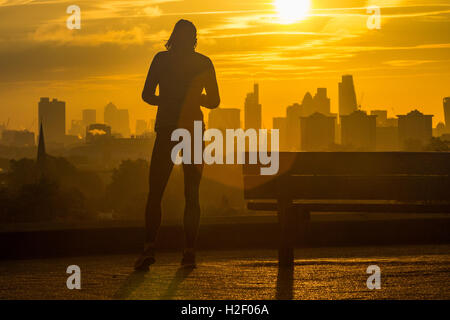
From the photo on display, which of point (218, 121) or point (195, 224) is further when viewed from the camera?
point (218, 121)

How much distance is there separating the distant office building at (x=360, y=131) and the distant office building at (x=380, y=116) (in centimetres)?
559

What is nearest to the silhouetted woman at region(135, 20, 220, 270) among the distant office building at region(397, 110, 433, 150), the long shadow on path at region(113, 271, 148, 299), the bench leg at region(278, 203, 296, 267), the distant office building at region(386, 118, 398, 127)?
the long shadow on path at region(113, 271, 148, 299)

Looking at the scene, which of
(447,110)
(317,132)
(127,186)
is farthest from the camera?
(317,132)

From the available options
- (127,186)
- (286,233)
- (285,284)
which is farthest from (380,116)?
(285,284)

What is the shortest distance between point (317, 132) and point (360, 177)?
601 ft

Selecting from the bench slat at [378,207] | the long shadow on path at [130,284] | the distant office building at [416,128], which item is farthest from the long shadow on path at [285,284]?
the distant office building at [416,128]

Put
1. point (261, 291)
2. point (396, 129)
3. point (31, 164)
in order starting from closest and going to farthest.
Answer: point (261, 291) < point (31, 164) < point (396, 129)

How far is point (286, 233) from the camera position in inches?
313

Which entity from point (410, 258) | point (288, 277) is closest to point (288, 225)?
point (288, 277)

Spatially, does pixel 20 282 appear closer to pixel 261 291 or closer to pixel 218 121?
pixel 261 291

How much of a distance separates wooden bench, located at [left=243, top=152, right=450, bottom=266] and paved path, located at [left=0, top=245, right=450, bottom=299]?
20.9 inches

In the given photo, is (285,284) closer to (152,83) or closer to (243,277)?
(243,277)
